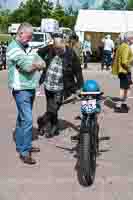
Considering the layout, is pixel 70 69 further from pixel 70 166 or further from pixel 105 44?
pixel 105 44

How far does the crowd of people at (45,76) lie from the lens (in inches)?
275

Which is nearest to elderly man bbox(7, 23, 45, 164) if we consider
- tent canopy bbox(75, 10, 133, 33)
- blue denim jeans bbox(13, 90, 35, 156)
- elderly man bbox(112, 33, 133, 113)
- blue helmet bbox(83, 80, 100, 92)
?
blue denim jeans bbox(13, 90, 35, 156)

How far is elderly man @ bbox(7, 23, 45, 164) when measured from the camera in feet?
22.6

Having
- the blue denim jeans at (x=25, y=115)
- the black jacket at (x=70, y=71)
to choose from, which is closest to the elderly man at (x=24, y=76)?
the blue denim jeans at (x=25, y=115)

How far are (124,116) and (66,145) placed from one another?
10.4 feet

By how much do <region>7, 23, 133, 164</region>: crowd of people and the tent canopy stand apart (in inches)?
848

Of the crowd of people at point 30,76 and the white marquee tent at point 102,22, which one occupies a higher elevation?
the crowd of people at point 30,76

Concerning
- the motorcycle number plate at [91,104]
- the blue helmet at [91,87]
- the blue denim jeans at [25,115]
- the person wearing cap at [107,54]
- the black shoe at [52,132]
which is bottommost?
the person wearing cap at [107,54]

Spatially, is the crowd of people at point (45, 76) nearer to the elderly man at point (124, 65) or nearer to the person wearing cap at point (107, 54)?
the elderly man at point (124, 65)

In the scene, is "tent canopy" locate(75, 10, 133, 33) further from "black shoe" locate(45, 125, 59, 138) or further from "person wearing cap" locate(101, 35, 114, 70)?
"black shoe" locate(45, 125, 59, 138)

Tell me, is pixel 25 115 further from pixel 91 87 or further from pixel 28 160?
pixel 91 87

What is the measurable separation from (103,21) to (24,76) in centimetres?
2714

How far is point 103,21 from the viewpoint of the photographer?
33625mm

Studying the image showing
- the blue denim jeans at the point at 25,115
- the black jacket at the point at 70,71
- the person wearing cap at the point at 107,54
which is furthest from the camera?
the person wearing cap at the point at 107,54
